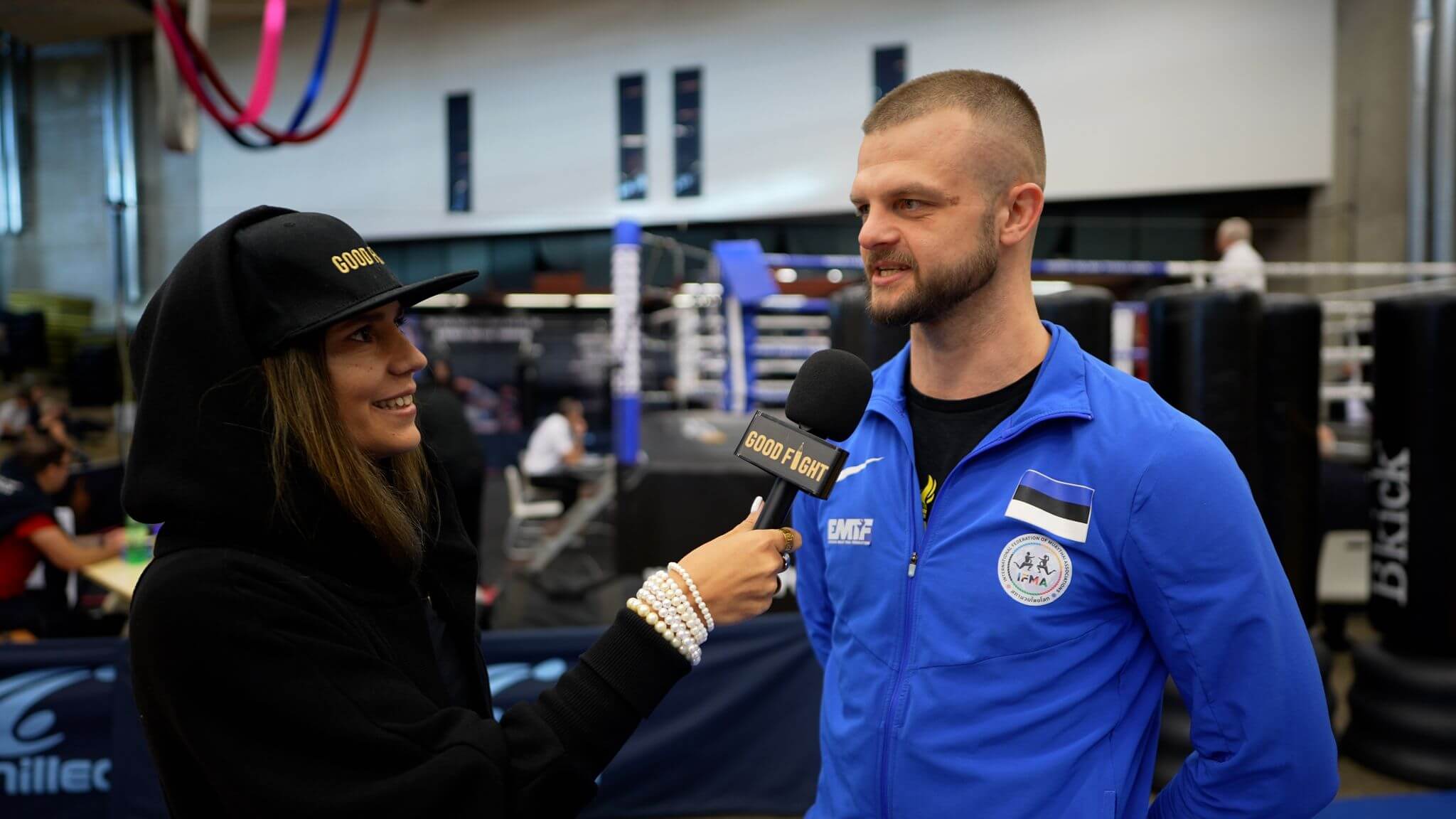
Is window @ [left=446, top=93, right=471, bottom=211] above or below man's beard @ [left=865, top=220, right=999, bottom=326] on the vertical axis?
above

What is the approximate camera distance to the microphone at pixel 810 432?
113 cm

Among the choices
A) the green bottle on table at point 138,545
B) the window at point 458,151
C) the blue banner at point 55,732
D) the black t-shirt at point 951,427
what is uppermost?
the window at point 458,151

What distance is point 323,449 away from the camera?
1053 millimetres

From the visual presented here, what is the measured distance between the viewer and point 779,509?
118 cm

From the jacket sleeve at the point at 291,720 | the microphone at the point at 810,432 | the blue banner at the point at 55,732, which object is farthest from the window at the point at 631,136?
the jacket sleeve at the point at 291,720

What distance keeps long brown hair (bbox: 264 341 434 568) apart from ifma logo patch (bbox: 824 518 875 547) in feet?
2.16

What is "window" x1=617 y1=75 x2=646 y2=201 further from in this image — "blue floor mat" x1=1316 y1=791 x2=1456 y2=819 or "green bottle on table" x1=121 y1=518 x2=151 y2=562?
"blue floor mat" x1=1316 y1=791 x2=1456 y2=819

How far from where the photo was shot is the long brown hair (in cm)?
102

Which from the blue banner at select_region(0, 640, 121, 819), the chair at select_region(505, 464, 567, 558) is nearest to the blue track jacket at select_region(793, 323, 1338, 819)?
the blue banner at select_region(0, 640, 121, 819)

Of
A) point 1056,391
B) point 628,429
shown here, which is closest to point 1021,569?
point 1056,391

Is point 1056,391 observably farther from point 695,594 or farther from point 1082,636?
point 695,594

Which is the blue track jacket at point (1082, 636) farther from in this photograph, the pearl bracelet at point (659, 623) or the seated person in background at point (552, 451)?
the seated person in background at point (552, 451)

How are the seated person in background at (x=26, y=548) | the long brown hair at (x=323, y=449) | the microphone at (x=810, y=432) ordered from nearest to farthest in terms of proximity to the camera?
the long brown hair at (x=323, y=449) → the microphone at (x=810, y=432) → the seated person in background at (x=26, y=548)

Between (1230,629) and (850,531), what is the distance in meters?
0.54
